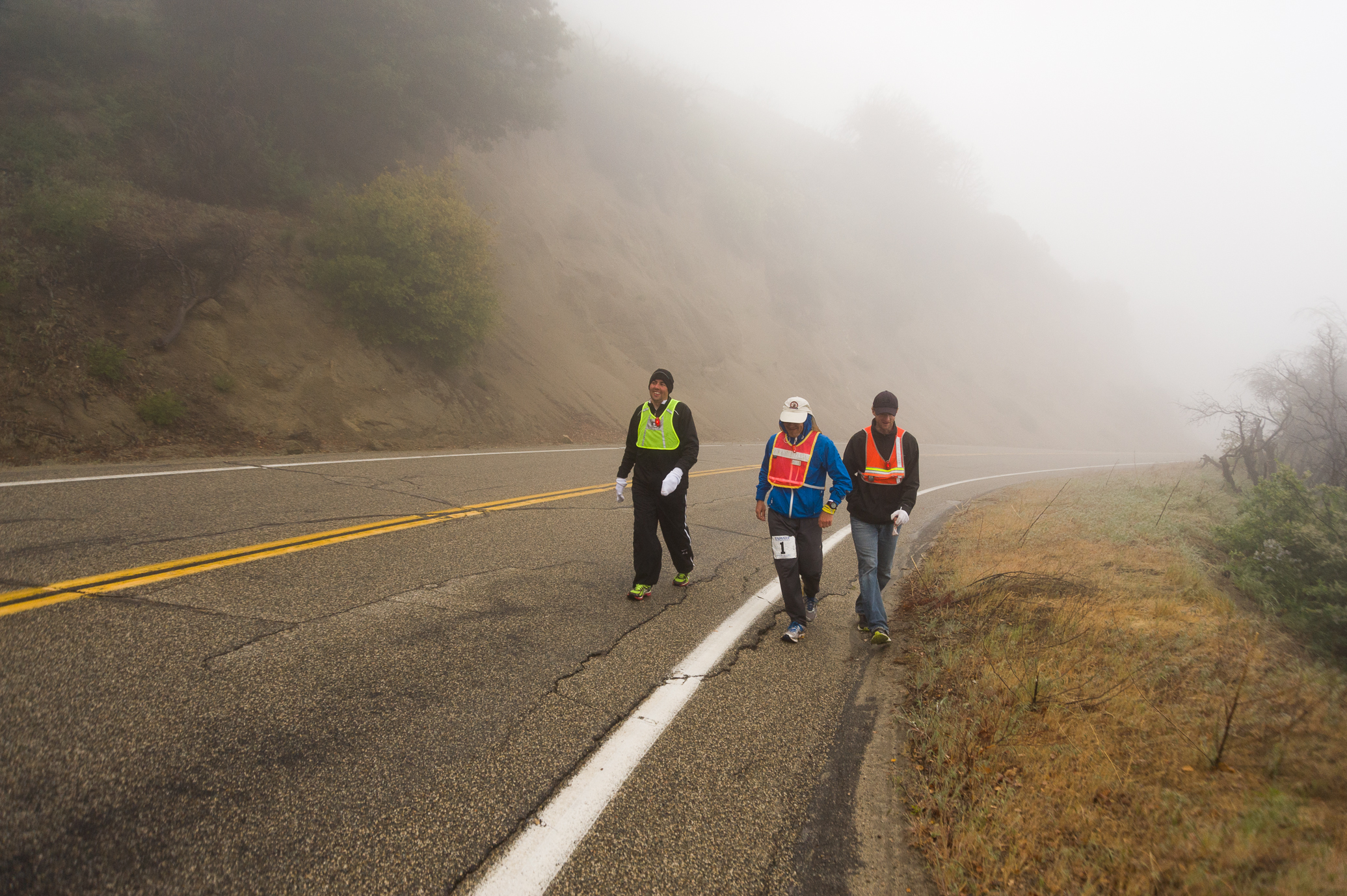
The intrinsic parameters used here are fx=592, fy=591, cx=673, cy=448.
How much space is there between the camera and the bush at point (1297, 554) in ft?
19.4

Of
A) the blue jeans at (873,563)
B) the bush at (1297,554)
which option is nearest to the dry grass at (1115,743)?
the blue jeans at (873,563)

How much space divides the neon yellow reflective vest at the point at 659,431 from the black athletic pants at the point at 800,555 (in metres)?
1.04

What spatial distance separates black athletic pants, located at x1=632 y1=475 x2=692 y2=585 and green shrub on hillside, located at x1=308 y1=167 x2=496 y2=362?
38.0ft

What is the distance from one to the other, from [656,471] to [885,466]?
1881mm

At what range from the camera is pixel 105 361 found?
1020cm

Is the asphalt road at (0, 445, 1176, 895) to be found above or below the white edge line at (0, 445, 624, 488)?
below

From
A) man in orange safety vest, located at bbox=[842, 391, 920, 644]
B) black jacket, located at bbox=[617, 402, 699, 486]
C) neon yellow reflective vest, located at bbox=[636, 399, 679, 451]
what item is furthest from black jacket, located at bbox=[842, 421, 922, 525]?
neon yellow reflective vest, located at bbox=[636, 399, 679, 451]

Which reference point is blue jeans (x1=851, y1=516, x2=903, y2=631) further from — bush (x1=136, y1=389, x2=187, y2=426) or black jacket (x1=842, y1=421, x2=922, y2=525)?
bush (x1=136, y1=389, x2=187, y2=426)

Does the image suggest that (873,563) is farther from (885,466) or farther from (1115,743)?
(1115,743)

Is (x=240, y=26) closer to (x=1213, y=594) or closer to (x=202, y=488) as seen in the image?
A: (x=202, y=488)

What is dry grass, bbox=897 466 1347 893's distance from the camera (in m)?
2.29

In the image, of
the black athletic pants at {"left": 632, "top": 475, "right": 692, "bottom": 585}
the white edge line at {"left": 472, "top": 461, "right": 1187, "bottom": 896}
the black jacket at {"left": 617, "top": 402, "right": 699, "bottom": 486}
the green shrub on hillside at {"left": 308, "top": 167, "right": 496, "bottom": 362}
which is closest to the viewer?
the white edge line at {"left": 472, "top": 461, "right": 1187, "bottom": 896}

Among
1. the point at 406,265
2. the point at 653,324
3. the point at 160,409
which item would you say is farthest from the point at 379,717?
the point at 653,324

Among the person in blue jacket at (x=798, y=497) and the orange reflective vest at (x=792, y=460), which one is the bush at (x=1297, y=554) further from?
the orange reflective vest at (x=792, y=460)
